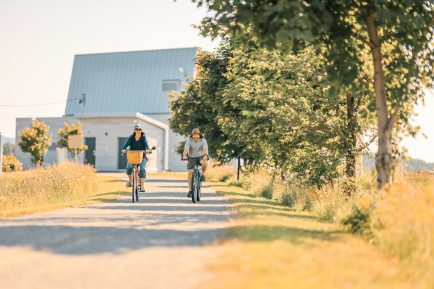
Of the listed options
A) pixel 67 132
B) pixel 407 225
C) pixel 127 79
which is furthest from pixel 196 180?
pixel 127 79

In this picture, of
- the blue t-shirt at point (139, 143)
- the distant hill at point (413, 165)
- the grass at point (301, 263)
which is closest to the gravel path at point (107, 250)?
the grass at point (301, 263)

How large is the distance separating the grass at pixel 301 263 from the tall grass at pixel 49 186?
386 inches

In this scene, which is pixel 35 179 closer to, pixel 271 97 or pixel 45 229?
pixel 271 97

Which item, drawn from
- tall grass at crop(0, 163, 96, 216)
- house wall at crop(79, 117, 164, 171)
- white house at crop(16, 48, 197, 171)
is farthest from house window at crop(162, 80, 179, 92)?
tall grass at crop(0, 163, 96, 216)

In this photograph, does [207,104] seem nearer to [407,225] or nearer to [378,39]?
[378,39]

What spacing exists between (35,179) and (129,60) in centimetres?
5404

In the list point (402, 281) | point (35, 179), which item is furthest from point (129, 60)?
point (402, 281)

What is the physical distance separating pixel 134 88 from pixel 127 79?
5.38 feet

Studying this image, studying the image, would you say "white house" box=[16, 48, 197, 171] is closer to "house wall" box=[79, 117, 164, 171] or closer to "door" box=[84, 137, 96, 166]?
"house wall" box=[79, 117, 164, 171]

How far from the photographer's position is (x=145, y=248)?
814 cm

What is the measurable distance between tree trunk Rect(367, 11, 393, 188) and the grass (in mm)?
2518

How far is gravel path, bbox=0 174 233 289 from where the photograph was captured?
20.8ft

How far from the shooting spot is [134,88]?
7169 cm

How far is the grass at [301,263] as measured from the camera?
6161 mm
